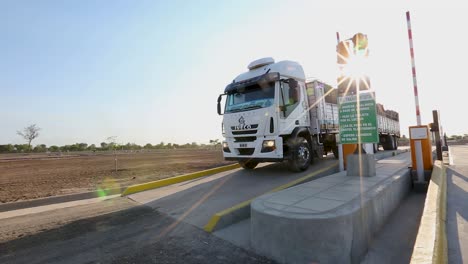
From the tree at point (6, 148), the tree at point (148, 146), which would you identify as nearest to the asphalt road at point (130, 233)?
the tree at point (6, 148)

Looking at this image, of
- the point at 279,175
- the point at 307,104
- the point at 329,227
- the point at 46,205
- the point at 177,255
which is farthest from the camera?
the point at 307,104

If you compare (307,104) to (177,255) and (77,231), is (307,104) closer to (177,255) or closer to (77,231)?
(177,255)

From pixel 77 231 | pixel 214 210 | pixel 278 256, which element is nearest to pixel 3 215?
pixel 77 231

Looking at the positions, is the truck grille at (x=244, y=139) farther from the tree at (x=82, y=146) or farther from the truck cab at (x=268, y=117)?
the tree at (x=82, y=146)

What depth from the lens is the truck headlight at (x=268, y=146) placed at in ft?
22.7

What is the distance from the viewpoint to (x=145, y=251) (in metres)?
3.23

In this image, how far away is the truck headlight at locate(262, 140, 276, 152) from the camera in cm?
691

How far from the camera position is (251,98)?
755 centimetres

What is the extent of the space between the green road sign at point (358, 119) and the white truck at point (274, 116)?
1.85m

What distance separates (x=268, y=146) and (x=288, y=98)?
1638 mm

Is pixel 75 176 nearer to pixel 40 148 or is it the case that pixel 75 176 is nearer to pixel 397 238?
pixel 397 238

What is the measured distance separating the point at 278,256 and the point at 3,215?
5920 millimetres

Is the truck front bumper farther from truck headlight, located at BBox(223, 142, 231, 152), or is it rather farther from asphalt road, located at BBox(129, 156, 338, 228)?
asphalt road, located at BBox(129, 156, 338, 228)

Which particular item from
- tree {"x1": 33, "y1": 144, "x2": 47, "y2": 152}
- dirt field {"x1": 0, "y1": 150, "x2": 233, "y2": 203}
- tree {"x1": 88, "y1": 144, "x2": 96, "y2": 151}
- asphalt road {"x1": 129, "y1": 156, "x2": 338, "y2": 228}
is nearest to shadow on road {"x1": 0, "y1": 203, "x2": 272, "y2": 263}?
asphalt road {"x1": 129, "y1": 156, "x2": 338, "y2": 228}
